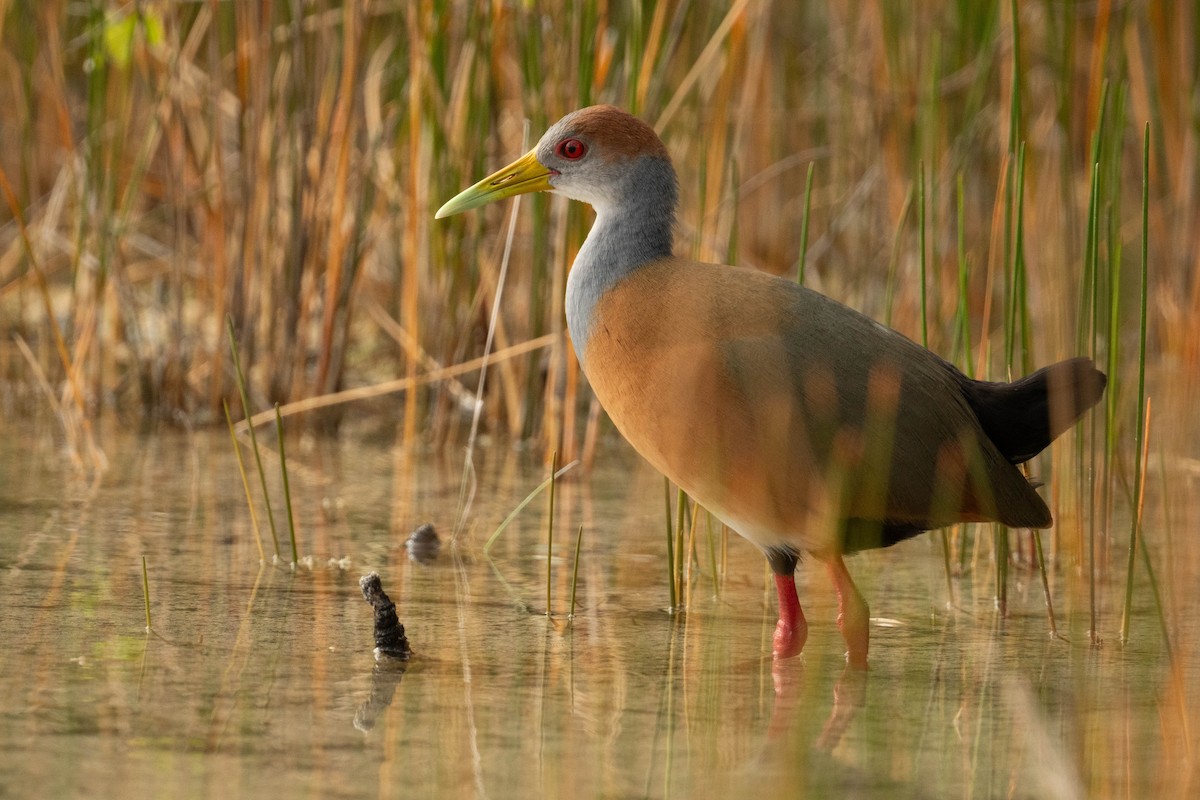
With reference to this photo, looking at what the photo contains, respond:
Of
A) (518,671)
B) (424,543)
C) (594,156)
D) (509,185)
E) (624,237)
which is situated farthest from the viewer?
(424,543)

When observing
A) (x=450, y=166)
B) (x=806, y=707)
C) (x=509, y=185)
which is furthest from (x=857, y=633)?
(x=450, y=166)

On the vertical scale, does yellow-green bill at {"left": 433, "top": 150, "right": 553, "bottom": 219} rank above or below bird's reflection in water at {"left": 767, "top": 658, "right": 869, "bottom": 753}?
above

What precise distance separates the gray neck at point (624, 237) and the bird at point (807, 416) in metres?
0.07

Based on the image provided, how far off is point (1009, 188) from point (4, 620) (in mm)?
2094

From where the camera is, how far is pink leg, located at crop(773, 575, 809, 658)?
308 cm

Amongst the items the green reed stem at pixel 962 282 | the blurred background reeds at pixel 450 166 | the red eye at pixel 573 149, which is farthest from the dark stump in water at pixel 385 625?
the blurred background reeds at pixel 450 166

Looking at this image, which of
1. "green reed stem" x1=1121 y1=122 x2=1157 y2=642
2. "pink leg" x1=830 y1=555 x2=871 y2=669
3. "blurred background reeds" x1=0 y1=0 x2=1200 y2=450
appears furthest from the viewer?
"blurred background reeds" x1=0 y1=0 x2=1200 y2=450

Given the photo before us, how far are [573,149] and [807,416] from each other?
2.95 feet

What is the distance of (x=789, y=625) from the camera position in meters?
3.09

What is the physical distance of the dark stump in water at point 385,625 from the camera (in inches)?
112

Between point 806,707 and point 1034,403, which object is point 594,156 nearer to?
point 1034,403

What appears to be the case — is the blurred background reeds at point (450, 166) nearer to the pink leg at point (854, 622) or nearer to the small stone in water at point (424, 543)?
the small stone in water at point (424, 543)

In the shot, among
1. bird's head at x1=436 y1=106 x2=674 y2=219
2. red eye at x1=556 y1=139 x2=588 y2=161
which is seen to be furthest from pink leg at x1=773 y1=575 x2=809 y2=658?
red eye at x1=556 y1=139 x2=588 y2=161

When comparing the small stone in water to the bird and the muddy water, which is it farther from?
the bird
